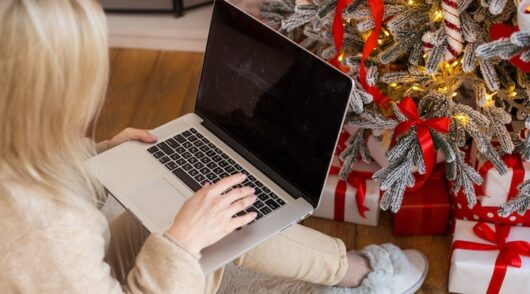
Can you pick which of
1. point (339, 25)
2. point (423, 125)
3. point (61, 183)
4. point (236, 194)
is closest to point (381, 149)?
point (423, 125)

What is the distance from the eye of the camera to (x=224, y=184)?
1043 mm

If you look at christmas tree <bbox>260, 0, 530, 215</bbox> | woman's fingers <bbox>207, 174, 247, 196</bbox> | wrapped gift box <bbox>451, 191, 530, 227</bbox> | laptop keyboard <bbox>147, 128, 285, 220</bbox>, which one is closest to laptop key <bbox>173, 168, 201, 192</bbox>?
laptop keyboard <bbox>147, 128, 285, 220</bbox>

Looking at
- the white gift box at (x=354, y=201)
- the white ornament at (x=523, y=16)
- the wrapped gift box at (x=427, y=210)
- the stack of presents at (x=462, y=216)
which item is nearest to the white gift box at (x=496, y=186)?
the stack of presents at (x=462, y=216)

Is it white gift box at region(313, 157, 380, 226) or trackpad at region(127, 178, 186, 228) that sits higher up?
trackpad at region(127, 178, 186, 228)

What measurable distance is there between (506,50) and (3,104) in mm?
764

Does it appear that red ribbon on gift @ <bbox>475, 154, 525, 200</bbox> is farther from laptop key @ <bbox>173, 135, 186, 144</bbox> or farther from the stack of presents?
laptop key @ <bbox>173, 135, 186, 144</bbox>

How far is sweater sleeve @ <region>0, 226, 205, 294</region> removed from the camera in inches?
32.9

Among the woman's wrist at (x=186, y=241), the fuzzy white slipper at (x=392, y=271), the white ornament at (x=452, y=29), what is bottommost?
the fuzzy white slipper at (x=392, y=271)

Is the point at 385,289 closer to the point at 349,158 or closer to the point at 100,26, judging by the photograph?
the point at 349,158

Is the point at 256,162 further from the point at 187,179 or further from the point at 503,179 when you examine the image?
the point at 503,179

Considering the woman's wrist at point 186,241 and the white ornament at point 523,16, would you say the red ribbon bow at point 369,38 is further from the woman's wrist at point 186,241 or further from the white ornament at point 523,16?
the woman's wrist at point 186,241

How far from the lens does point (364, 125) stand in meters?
1.35

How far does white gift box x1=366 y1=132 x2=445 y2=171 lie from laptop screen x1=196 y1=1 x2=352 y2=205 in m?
0.38

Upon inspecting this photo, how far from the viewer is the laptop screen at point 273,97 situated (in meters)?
1.05
